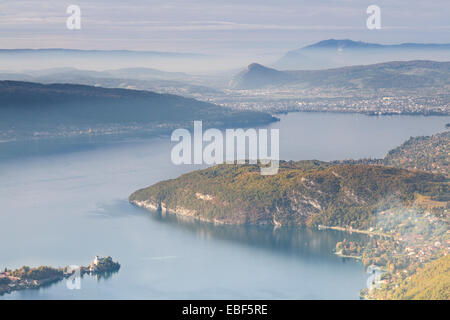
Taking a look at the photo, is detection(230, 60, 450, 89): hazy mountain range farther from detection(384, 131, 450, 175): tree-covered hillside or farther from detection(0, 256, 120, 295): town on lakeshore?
detection(0, 256, 120, 295): town on lakeshore

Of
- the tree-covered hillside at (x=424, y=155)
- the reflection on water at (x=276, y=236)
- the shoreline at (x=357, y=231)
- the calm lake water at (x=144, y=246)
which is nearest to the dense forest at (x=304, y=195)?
the shoreline at (x=357, y=231)

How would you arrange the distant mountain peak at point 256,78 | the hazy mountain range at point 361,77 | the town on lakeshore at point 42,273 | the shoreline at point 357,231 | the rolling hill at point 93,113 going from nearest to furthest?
the town on lakeshore at point 42,273, the shoreline at point 357,231, the rolling hill at point 93,113, the hazy mountain range at point 361,77, the distant mountain peak at point 256,78

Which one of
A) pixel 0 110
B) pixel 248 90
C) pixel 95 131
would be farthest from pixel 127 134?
pixel 248 90

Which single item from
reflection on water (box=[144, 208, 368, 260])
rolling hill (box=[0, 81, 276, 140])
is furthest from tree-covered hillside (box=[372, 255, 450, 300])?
rolling hill (box=[0, 81, 276, 140])

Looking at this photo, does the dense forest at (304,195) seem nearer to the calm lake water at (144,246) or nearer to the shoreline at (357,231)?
the shoreline at (357,231)

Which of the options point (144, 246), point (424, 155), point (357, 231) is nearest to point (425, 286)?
point (357, 231)

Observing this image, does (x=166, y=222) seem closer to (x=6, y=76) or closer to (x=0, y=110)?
(x=0, y=110)

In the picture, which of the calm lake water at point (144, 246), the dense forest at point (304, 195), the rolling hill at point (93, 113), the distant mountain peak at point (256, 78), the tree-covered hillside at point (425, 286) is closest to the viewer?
the tree-covered hillside at point (425, 286)

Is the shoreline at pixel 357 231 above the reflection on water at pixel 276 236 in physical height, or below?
above
